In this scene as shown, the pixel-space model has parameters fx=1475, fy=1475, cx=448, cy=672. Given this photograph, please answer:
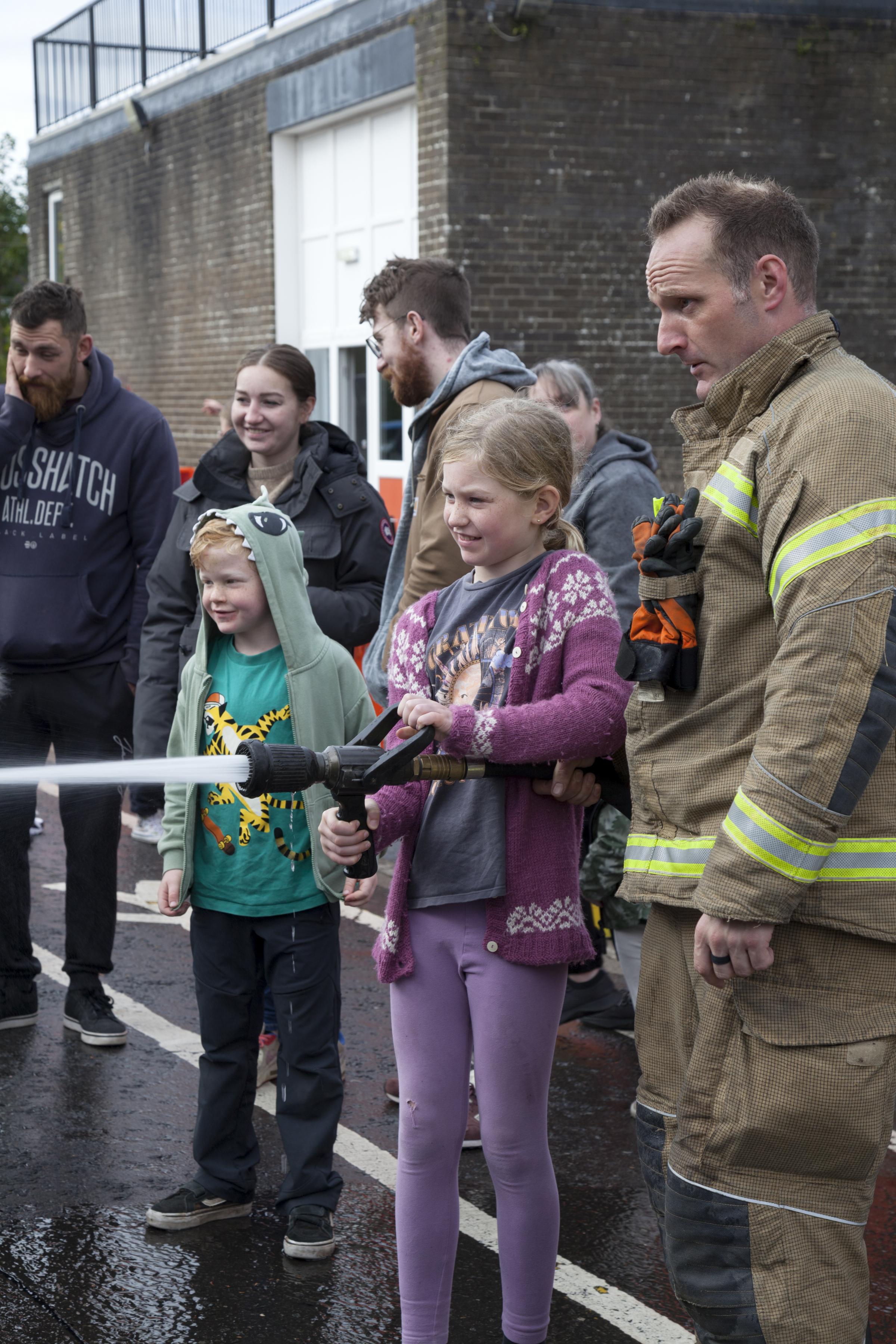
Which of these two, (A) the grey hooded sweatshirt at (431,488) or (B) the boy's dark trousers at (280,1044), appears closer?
(B) the boy's dark trousers at (280,1044)

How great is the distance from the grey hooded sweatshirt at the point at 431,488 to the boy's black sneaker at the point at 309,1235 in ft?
5.25

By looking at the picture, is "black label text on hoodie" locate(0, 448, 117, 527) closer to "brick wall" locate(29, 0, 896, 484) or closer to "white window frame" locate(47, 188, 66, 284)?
"brick wall" locate(29, 0, 896, 484)

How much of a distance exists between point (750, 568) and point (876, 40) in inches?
485

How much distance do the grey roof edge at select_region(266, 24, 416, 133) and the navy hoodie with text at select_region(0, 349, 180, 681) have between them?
7.98m

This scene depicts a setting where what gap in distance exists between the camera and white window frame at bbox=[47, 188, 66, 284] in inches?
861

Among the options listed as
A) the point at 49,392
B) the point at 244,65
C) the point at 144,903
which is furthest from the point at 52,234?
the point at 49,392

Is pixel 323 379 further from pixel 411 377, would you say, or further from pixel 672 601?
pixel 672 601

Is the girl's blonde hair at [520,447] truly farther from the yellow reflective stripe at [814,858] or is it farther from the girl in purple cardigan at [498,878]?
the yellow reflective stripe at [814,858]

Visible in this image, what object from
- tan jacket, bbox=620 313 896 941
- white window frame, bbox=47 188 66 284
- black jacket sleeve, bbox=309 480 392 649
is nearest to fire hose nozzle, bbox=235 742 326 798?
tan jacket, bbox=620 313 896 941

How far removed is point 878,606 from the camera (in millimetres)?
2225

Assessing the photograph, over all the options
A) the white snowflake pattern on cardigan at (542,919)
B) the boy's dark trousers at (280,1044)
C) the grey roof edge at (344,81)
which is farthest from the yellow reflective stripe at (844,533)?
the grey roof edge at (344,81)

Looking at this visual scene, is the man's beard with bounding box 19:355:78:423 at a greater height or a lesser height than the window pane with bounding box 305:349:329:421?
lesser

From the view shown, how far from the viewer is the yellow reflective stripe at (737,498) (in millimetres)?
2422

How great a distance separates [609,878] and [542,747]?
1.66 metres
